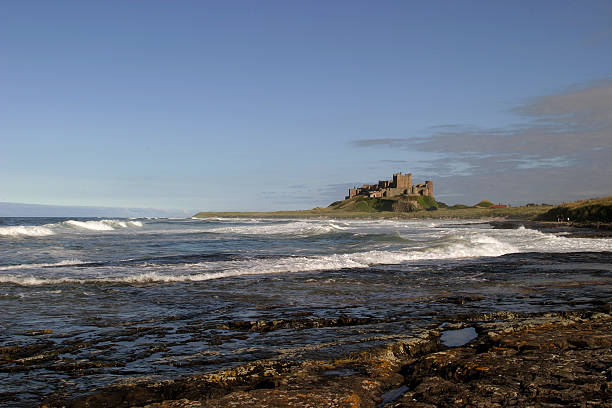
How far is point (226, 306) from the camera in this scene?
8.88m

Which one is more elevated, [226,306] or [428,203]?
[428,203]

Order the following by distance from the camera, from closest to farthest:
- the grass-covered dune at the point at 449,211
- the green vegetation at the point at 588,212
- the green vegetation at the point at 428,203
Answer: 1. the green vegetation at the point at 588,212
2. the grass-covered dune at the point at 449,211
3. the green vegetation at the point at 428,203

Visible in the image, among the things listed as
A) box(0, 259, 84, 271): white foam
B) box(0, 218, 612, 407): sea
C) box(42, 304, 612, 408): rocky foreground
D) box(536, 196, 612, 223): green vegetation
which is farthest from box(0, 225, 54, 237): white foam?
box(536, 196, 612, 223): green vegetation

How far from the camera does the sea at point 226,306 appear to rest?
5.15 metres

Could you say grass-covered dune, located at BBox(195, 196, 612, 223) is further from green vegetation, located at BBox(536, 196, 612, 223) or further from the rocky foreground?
the rocky foreground

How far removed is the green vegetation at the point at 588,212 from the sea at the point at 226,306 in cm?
3675

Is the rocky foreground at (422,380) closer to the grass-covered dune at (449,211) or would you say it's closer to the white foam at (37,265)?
the white foam at (37,265)

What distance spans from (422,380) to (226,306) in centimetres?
526

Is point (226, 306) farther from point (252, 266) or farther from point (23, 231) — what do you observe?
point (23, 231)

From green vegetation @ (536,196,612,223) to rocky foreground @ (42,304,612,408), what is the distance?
165ft

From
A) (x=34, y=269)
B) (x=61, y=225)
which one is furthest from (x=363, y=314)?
(x=61, y=225)

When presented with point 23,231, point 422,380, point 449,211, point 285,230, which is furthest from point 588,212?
point 449,211

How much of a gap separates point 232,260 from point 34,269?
6692 millimetres

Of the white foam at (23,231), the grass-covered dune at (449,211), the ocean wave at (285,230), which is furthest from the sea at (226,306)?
the grass-covered dune at (449,211)
